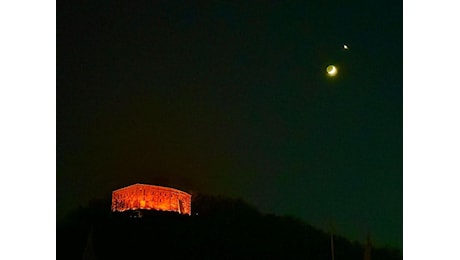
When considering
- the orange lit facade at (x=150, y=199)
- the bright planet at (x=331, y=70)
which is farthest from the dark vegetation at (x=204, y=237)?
the bright planet at (x=331, y=70)

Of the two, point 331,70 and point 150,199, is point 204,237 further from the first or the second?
point 331,70

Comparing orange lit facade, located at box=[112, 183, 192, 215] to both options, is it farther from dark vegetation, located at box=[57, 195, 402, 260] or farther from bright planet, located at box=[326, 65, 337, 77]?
bright planet, located at box=[326, 65, 337, 77]

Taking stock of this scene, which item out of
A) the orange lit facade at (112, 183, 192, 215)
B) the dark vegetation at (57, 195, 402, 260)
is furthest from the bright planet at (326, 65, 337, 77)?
the orange lit facade at (112, 183, 192, 215)

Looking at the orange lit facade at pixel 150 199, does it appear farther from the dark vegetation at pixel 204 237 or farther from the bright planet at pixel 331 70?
the bright planet at pixel 331 70

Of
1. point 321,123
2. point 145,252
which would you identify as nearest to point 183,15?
point 321,123
